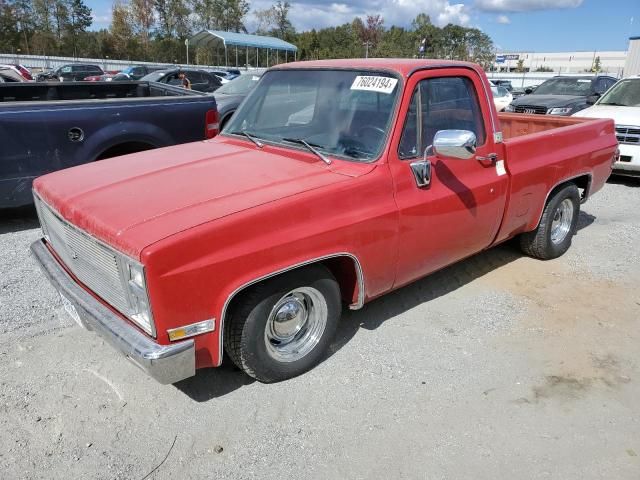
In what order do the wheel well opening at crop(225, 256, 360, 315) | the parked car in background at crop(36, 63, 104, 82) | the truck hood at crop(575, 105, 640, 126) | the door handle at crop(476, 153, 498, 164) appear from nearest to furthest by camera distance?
the wheel well opening at crop(225, 256, 360, 315), the door handle at crop(476, 153, 498, 164), the truck hood at crop(575, 105, 640, 126), the parked car in background at crop(36, 63, 104, 82)

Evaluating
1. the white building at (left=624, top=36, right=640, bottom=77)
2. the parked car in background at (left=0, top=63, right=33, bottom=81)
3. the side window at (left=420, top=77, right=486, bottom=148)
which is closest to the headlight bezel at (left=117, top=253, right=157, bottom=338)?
the side window at (left=420, top=77, right=486, bottom=148)

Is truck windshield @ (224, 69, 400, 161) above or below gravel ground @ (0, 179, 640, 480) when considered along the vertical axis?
above

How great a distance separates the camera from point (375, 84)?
3.45m

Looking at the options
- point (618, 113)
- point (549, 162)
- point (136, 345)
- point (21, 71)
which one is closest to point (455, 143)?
point (549, 162)

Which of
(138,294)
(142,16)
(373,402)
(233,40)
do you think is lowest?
(373,402)

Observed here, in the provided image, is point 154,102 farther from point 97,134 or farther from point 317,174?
point 317,174

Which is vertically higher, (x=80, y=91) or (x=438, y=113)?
(x=438, y=113)

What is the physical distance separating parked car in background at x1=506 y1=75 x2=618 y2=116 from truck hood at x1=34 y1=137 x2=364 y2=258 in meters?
10.0

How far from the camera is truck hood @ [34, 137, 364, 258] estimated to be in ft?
8.46

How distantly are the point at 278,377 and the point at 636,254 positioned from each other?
4.33 m

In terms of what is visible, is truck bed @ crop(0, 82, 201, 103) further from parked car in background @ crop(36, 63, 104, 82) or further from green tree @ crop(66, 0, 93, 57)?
green tree @ crop(66, 0, 93, 57)

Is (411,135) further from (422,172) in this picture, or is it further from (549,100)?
(549,100)

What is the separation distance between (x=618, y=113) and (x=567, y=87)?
5.21 metres

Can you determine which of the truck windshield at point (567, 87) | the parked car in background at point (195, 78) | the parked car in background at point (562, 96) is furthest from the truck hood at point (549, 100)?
the parked car in background at point (195, 78)
